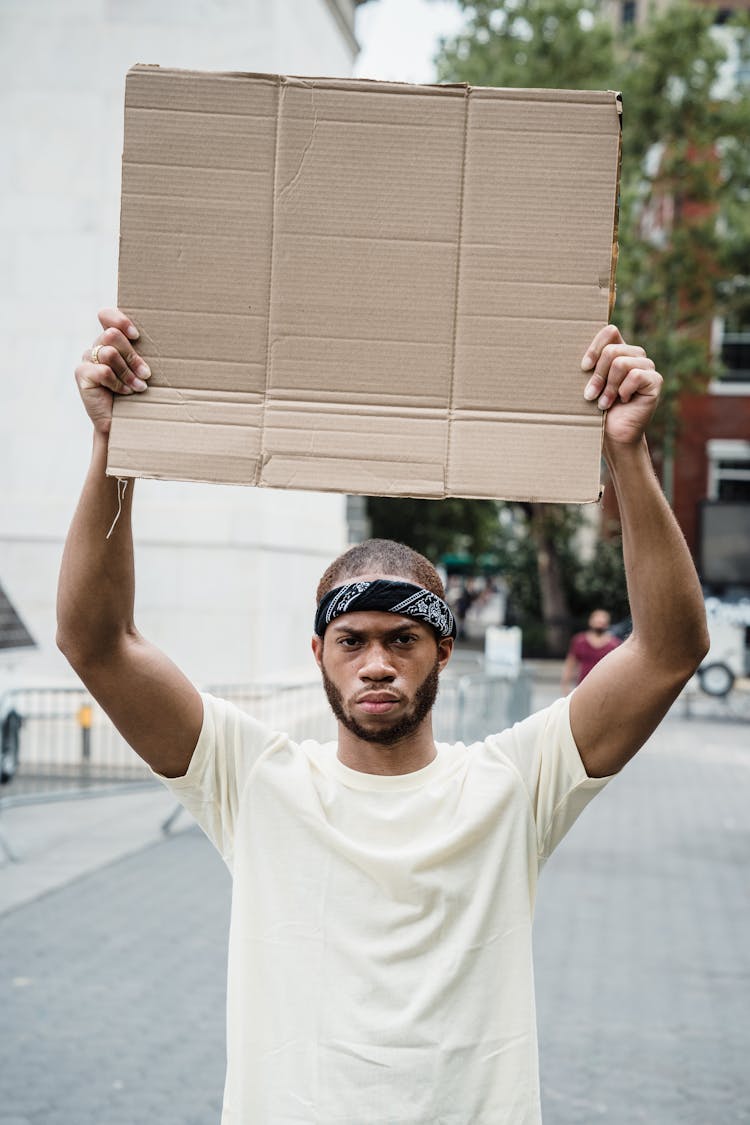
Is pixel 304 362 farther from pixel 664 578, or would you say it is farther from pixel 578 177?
pixel 664 578

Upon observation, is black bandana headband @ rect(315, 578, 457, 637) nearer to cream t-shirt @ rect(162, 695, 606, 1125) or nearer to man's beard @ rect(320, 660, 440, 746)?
man's beard @ rect(320, 660, 440, 746)

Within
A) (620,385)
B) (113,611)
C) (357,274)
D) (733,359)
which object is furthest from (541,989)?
(733,359)

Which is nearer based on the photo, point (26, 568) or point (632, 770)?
point (26, 568)

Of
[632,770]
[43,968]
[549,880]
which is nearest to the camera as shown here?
[43,968]

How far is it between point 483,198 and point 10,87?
13.7 m

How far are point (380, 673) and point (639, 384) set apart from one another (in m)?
0.70

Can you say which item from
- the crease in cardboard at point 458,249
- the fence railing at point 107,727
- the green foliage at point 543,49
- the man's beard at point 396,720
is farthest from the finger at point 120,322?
the green foliage at point 543,49

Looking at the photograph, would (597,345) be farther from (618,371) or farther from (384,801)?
(384,801)

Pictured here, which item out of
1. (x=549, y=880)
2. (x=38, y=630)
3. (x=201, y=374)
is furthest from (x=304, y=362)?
(x=38, y=630)

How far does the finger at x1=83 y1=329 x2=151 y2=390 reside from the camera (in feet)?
7.41

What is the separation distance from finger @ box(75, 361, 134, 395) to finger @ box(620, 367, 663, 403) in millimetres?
824

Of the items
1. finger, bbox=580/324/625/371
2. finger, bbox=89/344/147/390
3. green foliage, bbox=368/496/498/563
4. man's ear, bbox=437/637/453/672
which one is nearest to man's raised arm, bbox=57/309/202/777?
finger, bbox=89/344/147/390

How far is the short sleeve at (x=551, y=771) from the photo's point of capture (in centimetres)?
258

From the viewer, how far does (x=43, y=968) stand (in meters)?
7.20
